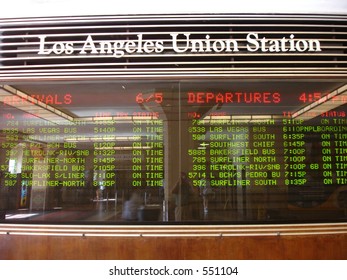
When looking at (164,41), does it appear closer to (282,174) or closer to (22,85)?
(22,85)

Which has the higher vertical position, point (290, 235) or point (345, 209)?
point (345, 209)

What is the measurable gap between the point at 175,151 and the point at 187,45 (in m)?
1.21

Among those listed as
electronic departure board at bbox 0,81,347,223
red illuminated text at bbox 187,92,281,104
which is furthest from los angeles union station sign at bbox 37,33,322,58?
red illuminated text at bbox 187,92,281,104

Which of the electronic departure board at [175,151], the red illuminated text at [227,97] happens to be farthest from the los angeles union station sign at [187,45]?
the red illuminated text at [227,97]

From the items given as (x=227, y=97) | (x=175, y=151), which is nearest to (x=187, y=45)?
(x=227, y=97)

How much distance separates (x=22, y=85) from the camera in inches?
149

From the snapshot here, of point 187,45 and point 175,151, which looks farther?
point 187,45

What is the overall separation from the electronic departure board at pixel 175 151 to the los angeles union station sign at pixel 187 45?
1.24 ft

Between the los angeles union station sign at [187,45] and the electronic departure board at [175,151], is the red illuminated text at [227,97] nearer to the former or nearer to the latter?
the electronic departure board at [175,151]

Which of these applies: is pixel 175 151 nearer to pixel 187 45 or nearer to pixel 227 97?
pixel 227 97

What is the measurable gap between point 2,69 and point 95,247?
89.3 inches

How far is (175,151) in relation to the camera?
11.9ft
